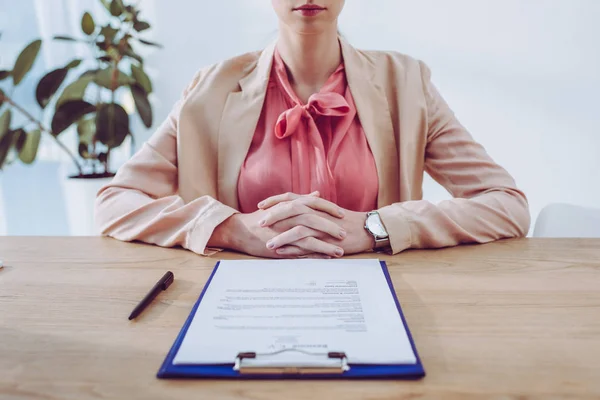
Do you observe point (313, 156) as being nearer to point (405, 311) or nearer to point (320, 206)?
point (320, 206)

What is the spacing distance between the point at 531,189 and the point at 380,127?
1.33 metres

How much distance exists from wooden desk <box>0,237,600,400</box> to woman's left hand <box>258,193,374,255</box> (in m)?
0.07

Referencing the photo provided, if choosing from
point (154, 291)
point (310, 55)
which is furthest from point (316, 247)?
point (310, 55)

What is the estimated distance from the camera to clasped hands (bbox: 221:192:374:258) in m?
0.75

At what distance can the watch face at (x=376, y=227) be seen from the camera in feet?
2.53

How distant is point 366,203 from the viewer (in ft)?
3.53

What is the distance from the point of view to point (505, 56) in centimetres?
197

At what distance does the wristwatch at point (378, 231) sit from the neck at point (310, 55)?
1.52 ft

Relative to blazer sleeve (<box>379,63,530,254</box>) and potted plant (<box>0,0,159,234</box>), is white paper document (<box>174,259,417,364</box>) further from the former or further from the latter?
potted plant (<box>0,0,159,234</box>)

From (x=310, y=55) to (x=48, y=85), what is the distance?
140 cm

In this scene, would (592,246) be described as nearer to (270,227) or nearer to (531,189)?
(270,227)

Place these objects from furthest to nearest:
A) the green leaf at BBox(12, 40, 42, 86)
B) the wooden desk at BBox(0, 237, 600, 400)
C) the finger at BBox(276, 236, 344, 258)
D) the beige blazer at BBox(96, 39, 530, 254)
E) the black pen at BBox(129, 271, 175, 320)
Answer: the green leaf at BBox(12, 40, 42, 86) < the beige blazer at BBox(96, 39, 530, 254) < the finger at BBox(276, 236, 344, 258) < the black pen at BBox(129, 271, 175, 320) < the wooden desk at BBox(0, 237, 600, 400)

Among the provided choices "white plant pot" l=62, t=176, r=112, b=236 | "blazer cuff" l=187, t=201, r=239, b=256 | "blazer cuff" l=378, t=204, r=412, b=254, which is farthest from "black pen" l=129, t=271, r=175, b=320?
"white plant pot" l=62, t=176, r=112, b=236

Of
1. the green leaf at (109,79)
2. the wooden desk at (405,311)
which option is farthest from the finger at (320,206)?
the green leaf at (109,79)
